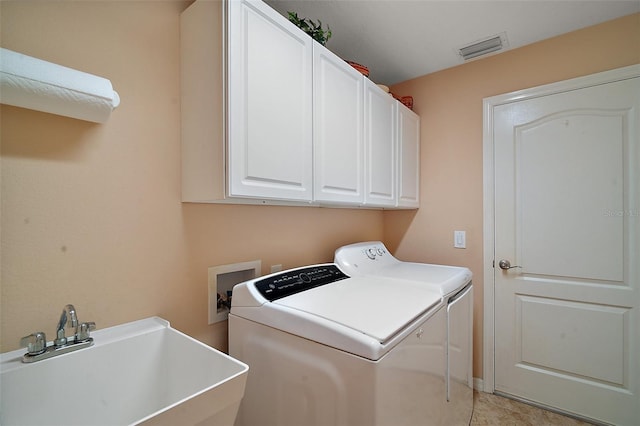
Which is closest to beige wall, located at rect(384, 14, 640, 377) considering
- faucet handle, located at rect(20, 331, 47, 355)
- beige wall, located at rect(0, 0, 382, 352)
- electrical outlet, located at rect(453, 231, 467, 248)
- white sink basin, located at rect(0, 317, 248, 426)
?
electrical outlet, located at rect(453, 231, 467, 248)

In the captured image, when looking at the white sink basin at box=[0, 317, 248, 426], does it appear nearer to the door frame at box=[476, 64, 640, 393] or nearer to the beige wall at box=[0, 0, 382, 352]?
the beige wall at box=[0, 0, 382, 352]

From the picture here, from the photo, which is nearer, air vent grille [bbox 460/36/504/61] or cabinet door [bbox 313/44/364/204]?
cabinet door [bbox 313/44/364/204]

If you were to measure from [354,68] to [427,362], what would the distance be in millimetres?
1564

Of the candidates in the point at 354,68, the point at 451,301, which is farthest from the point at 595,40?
the point at 451,301

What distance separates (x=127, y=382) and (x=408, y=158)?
213cm

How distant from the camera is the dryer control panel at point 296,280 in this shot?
1.30 m

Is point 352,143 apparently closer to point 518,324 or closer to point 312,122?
point 312,122

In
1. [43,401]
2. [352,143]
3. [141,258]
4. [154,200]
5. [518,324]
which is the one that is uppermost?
[352,143]

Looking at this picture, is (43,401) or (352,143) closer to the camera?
(43,401)

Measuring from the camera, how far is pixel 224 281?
152cm

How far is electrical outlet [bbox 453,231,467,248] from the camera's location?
7.59ft

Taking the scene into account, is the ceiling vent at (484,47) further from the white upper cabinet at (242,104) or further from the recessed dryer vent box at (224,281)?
the recessed dryer vent box at (224,281)

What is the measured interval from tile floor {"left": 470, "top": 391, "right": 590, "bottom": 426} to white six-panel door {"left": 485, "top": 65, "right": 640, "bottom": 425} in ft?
0.22

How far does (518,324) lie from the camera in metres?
2.10
